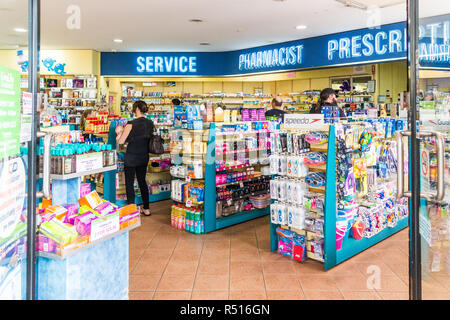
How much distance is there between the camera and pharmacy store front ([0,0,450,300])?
205cm

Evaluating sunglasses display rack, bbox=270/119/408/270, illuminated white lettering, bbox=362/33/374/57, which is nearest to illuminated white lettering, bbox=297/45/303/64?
illuminated white lettering, bbox=362/33/374/57

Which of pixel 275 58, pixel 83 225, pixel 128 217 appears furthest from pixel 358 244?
pixel 275 58

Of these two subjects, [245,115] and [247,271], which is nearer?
[247,271]

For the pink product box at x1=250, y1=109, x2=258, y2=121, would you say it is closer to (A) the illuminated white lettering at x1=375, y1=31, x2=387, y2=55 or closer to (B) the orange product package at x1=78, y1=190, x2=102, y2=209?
(B) the orange product package at x1=78, y1=190, x2=102, y2=209

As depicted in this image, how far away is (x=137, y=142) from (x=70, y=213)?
3.30m

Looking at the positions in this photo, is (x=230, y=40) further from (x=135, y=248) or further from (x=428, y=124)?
(x=428, y=124)

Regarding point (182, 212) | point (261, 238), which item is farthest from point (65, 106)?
point (261, 238)

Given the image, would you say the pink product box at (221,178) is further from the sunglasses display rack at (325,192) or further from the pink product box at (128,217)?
the pink product box at (128,217)

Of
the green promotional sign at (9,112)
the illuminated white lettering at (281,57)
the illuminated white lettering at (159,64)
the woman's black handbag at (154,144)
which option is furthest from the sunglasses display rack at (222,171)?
the illuminated white lettering at (159,64)

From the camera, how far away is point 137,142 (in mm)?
5684

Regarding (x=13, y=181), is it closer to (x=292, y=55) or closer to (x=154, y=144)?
(x=154, y=144)

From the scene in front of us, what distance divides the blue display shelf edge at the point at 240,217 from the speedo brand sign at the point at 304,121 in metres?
1.75

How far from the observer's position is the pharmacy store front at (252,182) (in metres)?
2.05

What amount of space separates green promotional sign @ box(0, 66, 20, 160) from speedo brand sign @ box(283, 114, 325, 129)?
9.50 ft
